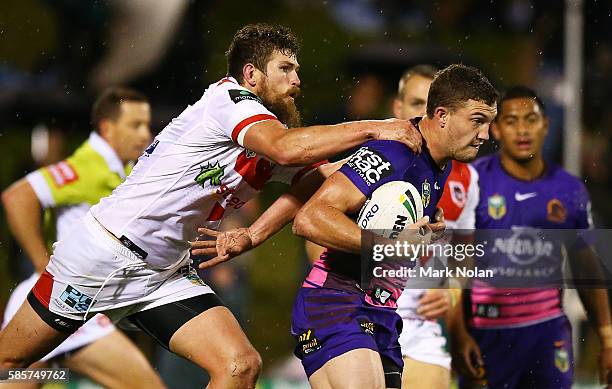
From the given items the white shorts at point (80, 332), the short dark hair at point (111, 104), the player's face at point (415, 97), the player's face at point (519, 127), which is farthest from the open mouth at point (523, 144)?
the white shorts at point (80, 332)

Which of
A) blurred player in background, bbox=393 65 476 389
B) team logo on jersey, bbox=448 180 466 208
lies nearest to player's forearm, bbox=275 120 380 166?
blurred player in background, bbox=393 65 476 389

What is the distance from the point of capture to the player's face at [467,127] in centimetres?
523

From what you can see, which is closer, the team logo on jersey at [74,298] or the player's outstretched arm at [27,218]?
the team logo on jersey at [74,298]

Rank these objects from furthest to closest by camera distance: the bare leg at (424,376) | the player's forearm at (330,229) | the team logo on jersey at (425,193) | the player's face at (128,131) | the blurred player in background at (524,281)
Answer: the player's face at (128,131), the blurred player in background at (524,281), the bare leg at (424,376), the team logo on jersey at (425,193), the player's forearm at (330,229)

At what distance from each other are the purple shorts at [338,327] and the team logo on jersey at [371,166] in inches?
22.7

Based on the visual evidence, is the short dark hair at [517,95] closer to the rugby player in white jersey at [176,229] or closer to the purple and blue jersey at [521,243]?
the purple and blue jersey at [521,243]

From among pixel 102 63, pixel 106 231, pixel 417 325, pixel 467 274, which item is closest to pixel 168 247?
pixel 106 231

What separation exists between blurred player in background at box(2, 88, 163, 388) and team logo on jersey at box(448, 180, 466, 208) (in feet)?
7.03

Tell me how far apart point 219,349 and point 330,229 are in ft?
2.96

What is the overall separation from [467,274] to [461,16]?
6.99m

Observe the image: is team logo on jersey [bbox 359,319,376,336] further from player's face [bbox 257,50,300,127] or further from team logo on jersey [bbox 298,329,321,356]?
player's face [bbox 257,50,300,127]

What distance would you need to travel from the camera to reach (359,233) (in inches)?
192

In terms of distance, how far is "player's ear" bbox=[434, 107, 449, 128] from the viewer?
17.2ft

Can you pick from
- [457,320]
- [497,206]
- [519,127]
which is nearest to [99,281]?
[457,320]
